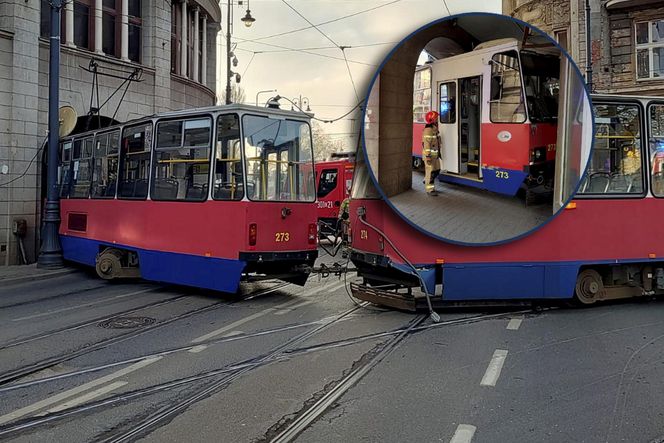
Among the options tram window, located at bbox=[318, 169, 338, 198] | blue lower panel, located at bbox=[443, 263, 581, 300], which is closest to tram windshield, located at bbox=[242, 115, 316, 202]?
blue lower panel, located at bbox=[443, 263, 581, 300]

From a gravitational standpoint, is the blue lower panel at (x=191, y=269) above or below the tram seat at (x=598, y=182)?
below

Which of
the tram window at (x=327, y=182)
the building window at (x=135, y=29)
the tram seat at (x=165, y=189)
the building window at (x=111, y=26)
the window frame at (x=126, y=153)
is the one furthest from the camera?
the tram window at (x=327, y=182)

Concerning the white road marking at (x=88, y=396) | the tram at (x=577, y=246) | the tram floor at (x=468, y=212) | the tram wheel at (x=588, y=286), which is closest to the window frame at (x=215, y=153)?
the tram at (x=577, y=246)

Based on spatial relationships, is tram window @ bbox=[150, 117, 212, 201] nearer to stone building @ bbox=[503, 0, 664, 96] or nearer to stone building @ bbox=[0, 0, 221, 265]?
stone building @ bbox=[0, 0, 221, 265]

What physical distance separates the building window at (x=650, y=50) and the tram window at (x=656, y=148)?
16.1 metres

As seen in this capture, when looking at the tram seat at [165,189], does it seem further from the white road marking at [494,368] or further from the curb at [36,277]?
the white road marking at [494,368]

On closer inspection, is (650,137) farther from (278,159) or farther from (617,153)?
(278,159)

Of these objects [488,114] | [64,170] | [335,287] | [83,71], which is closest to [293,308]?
[335,287]

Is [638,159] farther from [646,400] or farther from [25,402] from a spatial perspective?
[25,402]

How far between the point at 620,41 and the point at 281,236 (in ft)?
65.0

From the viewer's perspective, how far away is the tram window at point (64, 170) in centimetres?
1425

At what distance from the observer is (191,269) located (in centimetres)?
977

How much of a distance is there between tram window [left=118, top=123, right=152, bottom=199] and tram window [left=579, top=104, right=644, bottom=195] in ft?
24.5

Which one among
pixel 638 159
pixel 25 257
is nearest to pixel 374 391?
pixel 638 159
